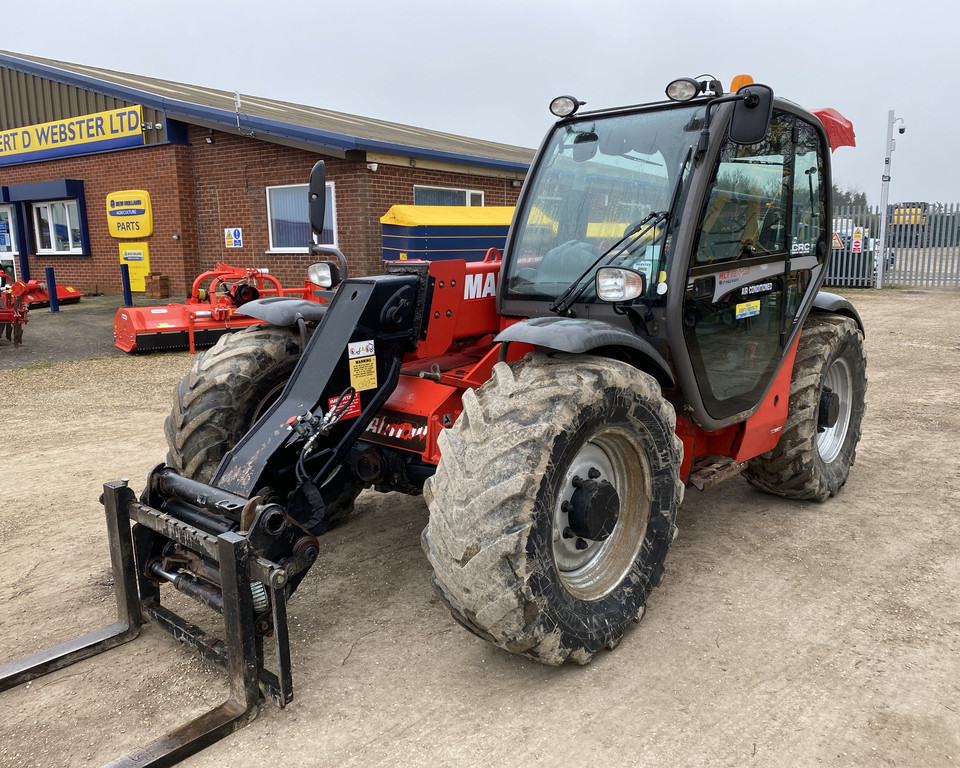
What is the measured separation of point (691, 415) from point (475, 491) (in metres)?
1.47

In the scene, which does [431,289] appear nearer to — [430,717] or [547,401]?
[547,401]

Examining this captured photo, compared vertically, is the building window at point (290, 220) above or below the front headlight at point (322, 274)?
above

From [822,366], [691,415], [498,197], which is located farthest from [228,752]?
[498,197]

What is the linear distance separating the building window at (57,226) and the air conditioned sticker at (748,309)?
1716 centimetres

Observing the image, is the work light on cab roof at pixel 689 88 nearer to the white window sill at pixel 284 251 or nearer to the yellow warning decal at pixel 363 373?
the yellow warning decal at pixel 363 373

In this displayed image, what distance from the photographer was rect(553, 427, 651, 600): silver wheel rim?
2.99 m

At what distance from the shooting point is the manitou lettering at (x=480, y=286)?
3723 mm

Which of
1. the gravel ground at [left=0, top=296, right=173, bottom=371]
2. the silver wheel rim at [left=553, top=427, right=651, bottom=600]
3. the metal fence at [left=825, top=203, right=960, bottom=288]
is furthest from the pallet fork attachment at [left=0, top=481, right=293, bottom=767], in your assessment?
the metal fence at [left=825, top=203, right=960, bottom=288]

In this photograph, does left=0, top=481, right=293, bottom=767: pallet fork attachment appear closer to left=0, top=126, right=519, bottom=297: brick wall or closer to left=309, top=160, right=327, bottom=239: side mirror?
left=309, top=160, right=327, bottom=239: side mirror

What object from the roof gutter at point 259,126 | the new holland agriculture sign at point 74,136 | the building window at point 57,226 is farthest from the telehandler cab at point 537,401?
the building window at point 57,226

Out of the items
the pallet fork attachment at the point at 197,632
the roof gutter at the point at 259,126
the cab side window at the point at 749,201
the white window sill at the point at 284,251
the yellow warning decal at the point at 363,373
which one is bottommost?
the pallet fork attachment at the point at 197,632

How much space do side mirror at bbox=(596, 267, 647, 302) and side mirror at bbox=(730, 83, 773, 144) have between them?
2.17 ft

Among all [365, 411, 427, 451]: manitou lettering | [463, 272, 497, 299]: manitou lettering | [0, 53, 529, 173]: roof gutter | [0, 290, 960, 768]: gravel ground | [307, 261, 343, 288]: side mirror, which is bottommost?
[0, 290, 960, 768]: gravel ground

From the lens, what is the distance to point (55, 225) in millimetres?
18312
